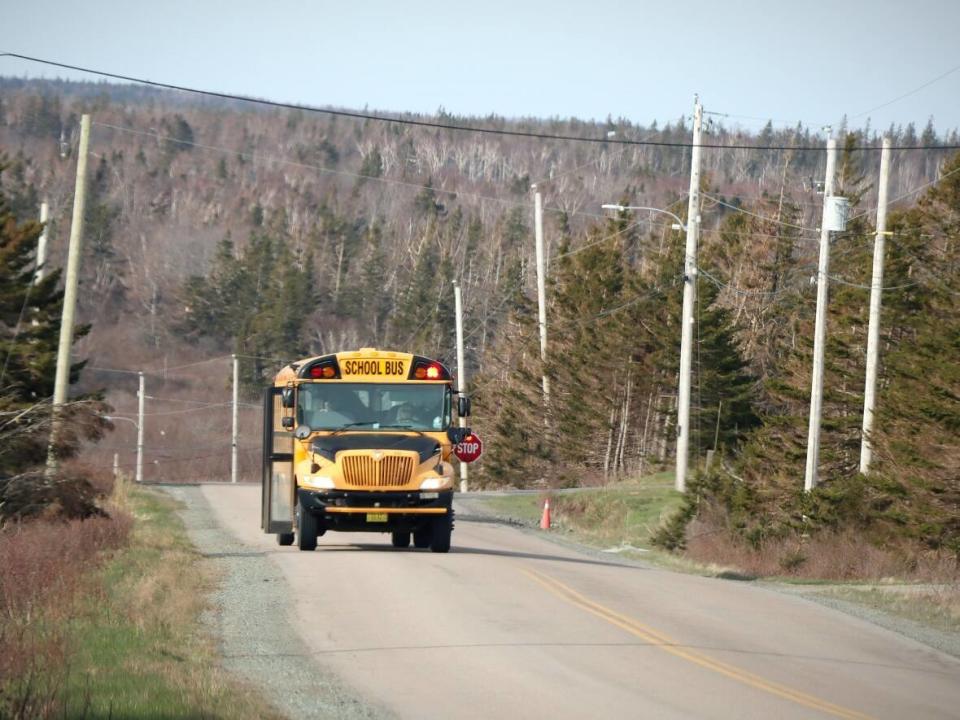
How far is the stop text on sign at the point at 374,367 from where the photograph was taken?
21359mm

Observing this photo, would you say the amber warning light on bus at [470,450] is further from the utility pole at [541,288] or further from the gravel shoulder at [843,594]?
the utility pole at [541,288]

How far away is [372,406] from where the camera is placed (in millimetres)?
21297

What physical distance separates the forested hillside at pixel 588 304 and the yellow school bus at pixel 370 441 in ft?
42.4

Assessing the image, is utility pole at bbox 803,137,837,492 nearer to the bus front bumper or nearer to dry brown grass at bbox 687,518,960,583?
dry brown grass at bbox 687,518,960,583

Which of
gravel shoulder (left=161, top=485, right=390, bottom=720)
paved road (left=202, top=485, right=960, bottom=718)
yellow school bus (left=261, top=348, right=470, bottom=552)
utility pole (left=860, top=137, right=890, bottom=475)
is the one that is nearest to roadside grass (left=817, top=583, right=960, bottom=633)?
paved road (left=202, top=485, right=960, bottom=718)

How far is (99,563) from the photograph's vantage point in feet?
69.5

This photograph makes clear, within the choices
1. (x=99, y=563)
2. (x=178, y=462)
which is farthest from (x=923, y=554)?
(x=178, y=462)

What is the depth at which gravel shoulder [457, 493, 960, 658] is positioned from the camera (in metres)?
16.5

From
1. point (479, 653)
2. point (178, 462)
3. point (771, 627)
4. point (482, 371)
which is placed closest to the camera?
point (479, 653)

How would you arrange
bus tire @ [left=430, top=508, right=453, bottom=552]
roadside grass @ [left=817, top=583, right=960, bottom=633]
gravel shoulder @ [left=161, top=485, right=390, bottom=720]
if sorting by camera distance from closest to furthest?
gravel shoulder @ [left=161, top=485, right=390, bottom=720] < roadside grass @ [left=817, top=583, right=960, bottom=633] < bus tire @ [left=430, top=508, right=453, bottom=552]

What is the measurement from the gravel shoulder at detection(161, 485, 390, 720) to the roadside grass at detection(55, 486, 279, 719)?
22cm

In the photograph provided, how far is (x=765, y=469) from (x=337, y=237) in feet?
358

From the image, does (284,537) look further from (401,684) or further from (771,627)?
(401,684)

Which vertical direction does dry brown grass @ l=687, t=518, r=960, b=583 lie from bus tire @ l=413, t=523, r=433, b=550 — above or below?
below
